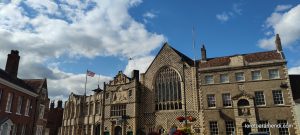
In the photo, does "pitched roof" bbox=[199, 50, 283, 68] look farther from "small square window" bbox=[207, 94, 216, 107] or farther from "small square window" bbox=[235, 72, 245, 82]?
"small square window" bbox=[207, 94, 216, 107]

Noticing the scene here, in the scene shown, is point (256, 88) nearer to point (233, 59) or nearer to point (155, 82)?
point (233, 59)

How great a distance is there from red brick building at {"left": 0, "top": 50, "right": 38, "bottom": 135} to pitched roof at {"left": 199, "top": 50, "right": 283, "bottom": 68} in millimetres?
22366

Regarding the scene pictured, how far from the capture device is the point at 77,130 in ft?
156

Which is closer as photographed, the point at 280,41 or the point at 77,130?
the point at 280,41

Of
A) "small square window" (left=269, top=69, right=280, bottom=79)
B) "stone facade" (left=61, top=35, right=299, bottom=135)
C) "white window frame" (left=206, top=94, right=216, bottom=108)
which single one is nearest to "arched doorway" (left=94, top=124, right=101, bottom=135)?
"stone facade" (left=61, top=35, right=299, bottom=135)

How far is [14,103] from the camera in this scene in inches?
1070

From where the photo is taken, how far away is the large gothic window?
37.7 m

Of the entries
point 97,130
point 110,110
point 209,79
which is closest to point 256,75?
point 209,79

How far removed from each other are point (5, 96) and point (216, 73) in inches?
957

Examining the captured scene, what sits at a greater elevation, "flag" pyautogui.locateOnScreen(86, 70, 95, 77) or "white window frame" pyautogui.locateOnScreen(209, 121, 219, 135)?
"flag" pyautogui.locateOnScreen(86, 70, 95, 77)

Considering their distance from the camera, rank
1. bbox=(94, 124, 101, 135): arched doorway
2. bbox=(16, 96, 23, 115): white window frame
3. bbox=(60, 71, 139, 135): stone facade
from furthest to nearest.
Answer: bbox=(94, 124, 101, 135): arched doorway, bbox=(60, 71, 139, 135): stone facade, bbox=(16, 96, 23, 115): white window frame

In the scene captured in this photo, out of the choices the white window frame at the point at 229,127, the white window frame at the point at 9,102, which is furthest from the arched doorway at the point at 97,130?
the white window frame at the point at 229,127

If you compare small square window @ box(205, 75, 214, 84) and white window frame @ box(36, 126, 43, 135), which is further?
small square window @ box(205, 75, 214, 84)

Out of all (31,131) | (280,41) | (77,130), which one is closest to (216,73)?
(280,41)
